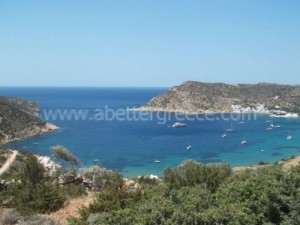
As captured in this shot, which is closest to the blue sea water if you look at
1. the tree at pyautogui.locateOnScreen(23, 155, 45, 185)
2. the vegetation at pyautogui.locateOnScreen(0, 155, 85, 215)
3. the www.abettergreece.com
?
the www.abettergreece.com

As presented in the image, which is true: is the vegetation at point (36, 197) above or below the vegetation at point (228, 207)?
below

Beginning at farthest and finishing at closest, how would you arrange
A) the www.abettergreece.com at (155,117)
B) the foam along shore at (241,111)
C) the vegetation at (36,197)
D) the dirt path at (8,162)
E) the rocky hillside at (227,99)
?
the rocky hillside at (227,99), the foam along shore at (241,111), the www.abettergreece.com at (155,117), the dirt path at (8,162), the vegetation at (36,197)

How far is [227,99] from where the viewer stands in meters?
145

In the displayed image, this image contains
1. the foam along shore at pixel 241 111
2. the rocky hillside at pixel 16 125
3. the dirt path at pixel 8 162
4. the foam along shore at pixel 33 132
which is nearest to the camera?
the dirt path at pixel 8 162

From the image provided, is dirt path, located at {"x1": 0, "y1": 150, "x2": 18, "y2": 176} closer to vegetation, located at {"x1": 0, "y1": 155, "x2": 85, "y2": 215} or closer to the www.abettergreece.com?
vegetation, located at {"x1": 0, "y1": 155, "x2": 85, "y2": 215}

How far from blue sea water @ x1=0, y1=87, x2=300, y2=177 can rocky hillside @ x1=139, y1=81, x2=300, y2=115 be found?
681 inches

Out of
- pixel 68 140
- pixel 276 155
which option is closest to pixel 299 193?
pixel 276 155

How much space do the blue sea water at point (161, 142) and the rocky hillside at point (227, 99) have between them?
17296 millimetres

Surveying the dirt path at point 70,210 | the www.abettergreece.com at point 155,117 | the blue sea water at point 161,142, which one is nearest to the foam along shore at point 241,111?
the www.abettergreece.com at point 155,117

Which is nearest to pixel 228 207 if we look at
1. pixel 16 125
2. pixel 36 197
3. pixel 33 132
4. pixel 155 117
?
pixel 36 197

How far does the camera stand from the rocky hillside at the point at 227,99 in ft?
457

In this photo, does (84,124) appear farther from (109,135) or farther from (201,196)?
(201,196)

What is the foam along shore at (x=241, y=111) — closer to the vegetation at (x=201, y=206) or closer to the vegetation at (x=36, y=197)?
the vegetation at (x=36, y=197)

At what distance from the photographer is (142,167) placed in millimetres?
56531
